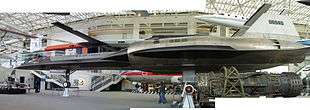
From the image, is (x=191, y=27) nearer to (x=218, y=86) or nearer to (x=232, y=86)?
(x=218, y=86)

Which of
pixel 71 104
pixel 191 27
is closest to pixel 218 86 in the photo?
pixel 71 104

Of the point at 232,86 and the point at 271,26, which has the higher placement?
the point at 271,26

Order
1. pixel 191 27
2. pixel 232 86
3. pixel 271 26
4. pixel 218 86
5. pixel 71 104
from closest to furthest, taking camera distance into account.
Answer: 1. pixel 232 86
2. pixel 218 86
3. pixel 271 26
4. pixel 71 104
5. pixel 191 27

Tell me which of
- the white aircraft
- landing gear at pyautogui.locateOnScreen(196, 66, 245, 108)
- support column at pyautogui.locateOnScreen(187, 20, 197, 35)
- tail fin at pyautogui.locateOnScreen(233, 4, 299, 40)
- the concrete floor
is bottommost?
the concrete floor

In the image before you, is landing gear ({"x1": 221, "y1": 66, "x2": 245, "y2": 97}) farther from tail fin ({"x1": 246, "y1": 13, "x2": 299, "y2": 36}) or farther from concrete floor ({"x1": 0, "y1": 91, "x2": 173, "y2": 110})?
concrete floor ({"x1": 0, "y1": 91, "x2": 173, "y2": 110})

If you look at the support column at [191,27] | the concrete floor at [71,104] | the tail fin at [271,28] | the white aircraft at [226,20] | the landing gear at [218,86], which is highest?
the support column at [191,27]

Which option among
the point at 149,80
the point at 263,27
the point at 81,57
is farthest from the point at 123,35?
the point at 263,27

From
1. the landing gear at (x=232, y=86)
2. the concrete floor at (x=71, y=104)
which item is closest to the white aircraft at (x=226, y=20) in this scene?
the concrete floor at (x=71, y=104)

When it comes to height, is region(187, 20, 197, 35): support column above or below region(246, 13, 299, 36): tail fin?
above

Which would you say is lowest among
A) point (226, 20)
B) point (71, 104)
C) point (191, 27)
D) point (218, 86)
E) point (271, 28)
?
point (71, 104)

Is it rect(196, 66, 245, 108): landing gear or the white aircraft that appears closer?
rect(196, 66, 245, 108): landing gear

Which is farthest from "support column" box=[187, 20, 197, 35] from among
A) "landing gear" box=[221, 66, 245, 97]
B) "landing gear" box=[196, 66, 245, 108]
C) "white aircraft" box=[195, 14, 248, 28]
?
"landing gear" box=[221, 66, 245, 97]

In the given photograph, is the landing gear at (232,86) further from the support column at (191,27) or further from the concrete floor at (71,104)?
the support column at (191,27)

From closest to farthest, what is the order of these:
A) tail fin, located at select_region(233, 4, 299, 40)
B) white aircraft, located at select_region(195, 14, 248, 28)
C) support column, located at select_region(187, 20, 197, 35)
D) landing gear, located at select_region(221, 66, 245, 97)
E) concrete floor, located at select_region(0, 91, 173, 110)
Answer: landing gear, located at select_region(221, 66, 245, 97) → concrete floor, located at select_region(0, 91, 173, 110) → tail fin, located at select_region(233, 4, 299, 40) → white aircraft, located at select_region(195, 14, 248, 28) → support column, located at select_region(187, 20, 197, 35)
